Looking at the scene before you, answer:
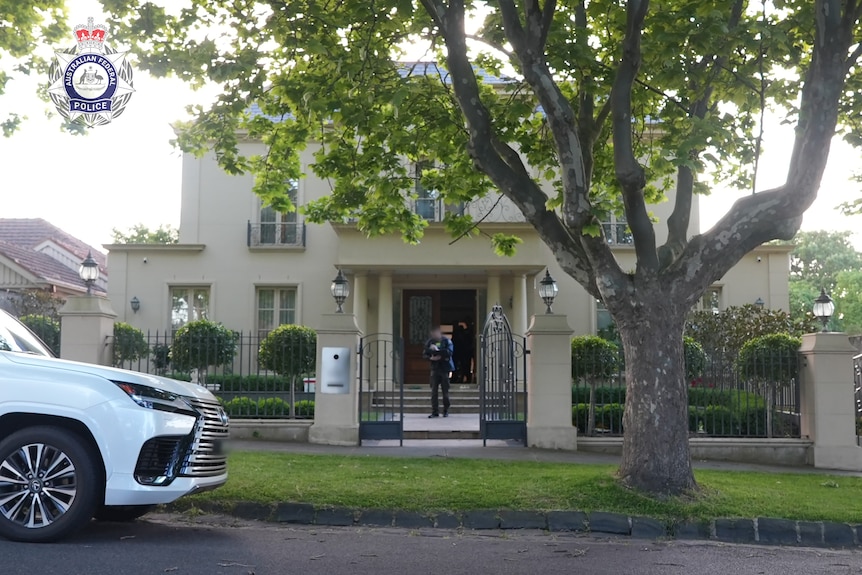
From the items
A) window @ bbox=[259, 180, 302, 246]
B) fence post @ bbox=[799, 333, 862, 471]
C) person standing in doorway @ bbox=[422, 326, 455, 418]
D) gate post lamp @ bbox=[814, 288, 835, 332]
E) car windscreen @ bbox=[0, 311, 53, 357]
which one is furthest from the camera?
window @ bbox=[259, 180, 302, 246]

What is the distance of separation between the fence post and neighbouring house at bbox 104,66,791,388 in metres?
9.53

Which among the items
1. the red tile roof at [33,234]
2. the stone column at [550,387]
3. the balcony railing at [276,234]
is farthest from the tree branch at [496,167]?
the red tile roof at [33,234]

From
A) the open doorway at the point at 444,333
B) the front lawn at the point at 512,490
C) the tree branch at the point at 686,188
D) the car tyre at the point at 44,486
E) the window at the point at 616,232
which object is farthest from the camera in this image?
the window at the point at 616,232

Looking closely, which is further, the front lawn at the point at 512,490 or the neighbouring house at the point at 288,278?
the neighbouring house at the point at 288,278

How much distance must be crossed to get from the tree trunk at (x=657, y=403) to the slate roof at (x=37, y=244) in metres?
20.7

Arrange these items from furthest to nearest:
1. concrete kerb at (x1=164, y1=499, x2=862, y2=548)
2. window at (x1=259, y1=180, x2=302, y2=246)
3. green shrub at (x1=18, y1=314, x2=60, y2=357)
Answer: window at (x1=259, y1=180, x2=302, y2=246) → green shrub at (x1=18, y1=314, x2=60, y2=357) → concrete kerb at (x1=164, y1=499, x2=862, y2=548)

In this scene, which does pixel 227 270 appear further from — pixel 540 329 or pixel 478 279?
pixel 540 329

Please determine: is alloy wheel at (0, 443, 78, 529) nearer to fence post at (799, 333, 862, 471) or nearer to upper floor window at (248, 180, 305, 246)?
fence post at (799, 333, 862, 471)

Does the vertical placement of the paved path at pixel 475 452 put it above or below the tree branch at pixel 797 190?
below

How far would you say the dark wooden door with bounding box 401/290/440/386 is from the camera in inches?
864

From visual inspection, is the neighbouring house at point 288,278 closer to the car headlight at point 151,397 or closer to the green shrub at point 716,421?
the green shrub at point 716,421

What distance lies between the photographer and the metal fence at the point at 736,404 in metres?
12.3

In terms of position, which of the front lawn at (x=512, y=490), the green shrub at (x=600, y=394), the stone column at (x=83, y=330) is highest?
the stone column at (x=83, y=330)

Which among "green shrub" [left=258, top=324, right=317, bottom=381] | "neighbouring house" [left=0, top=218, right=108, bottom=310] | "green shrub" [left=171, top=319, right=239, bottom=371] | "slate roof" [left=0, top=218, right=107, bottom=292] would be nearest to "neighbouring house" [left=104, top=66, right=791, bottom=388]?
"neighbouring house" [left=0, top=218, right=108, bottom=310]
